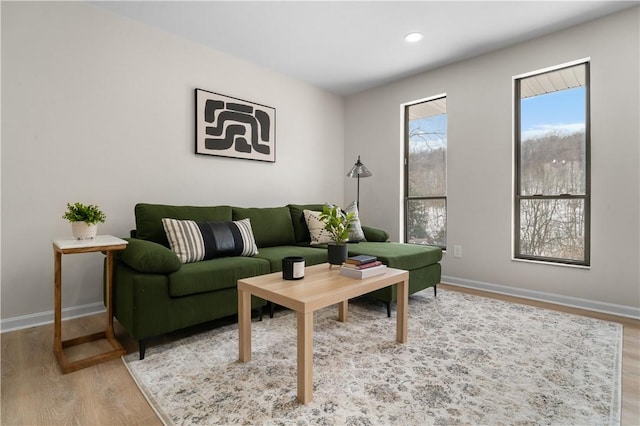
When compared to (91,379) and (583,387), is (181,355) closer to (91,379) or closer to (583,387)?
(91,379)

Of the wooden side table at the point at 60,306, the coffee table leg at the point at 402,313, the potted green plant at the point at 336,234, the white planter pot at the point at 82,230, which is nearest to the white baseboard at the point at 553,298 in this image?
the coffee table leg at the point at 402,313

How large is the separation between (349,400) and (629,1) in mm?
3530

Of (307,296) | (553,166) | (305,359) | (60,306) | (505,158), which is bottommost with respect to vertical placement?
(305,359)

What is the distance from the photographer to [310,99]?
431cm

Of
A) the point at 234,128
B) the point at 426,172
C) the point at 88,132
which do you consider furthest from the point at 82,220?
the point at 426,172

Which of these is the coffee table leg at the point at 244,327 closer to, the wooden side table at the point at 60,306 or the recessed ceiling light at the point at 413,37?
the wooden side table at the point at 60,306

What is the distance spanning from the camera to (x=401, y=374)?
1708mm

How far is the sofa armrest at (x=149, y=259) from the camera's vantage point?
192 centimetres

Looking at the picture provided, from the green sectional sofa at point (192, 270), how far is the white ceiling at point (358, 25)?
5.37 feet

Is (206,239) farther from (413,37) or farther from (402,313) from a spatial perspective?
(413,37)

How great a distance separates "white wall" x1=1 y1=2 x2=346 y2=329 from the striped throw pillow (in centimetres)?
76

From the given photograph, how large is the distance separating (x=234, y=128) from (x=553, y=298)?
11.6 ft

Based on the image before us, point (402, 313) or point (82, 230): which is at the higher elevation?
point (82, 230)

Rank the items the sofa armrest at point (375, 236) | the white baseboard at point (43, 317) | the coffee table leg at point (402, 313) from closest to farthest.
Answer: the coffee table leg at point (402, 313)
the white baseboard at point (43, 317)
the sofa armrest at point (375, 236)
